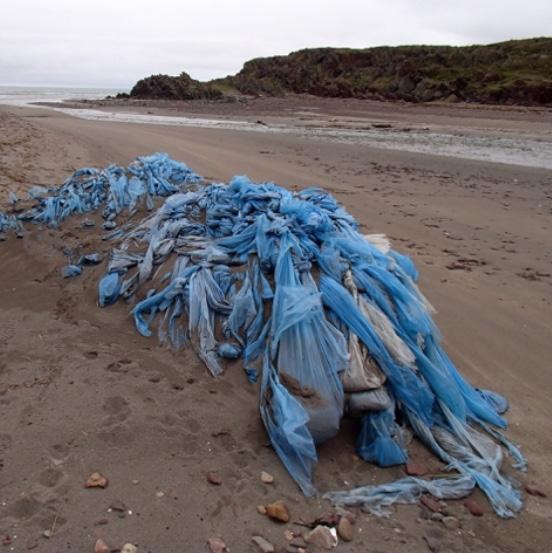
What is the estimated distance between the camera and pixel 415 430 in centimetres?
326

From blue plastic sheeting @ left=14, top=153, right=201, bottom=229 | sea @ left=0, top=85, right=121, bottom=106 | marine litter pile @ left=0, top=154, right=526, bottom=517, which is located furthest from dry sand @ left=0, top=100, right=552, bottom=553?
sea @ left=0, top=85, right=121, bottom=106

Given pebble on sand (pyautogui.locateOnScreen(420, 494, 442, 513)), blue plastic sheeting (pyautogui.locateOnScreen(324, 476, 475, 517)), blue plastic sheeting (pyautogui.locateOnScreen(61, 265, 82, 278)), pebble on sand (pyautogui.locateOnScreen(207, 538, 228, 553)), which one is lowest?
pebble on sand (pyautogui.locateOnScreen(420, 494, 442, 513))

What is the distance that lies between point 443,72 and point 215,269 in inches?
1914

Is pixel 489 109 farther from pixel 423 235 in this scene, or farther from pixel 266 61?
pixel 266 61

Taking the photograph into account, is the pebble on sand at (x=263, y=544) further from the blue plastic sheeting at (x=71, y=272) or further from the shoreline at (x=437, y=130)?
the shoreline at (x=437, y=130)

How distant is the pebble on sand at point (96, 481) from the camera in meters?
2.71

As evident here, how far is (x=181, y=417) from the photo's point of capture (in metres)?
3.29

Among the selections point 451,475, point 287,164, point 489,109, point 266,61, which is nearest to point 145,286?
point 451,475

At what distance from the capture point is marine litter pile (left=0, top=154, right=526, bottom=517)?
9.87 feet

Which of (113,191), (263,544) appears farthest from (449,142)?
(263,544)

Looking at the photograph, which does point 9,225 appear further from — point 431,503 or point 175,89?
point 175,89

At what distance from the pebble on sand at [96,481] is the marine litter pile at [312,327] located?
0.91m

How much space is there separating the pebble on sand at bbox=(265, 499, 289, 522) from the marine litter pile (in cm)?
19

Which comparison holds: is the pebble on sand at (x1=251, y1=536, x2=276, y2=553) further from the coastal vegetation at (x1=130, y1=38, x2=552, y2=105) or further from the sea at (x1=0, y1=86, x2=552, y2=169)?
the coastal vegetation at (x1=130, y1=38, x2=552, y2=105)
